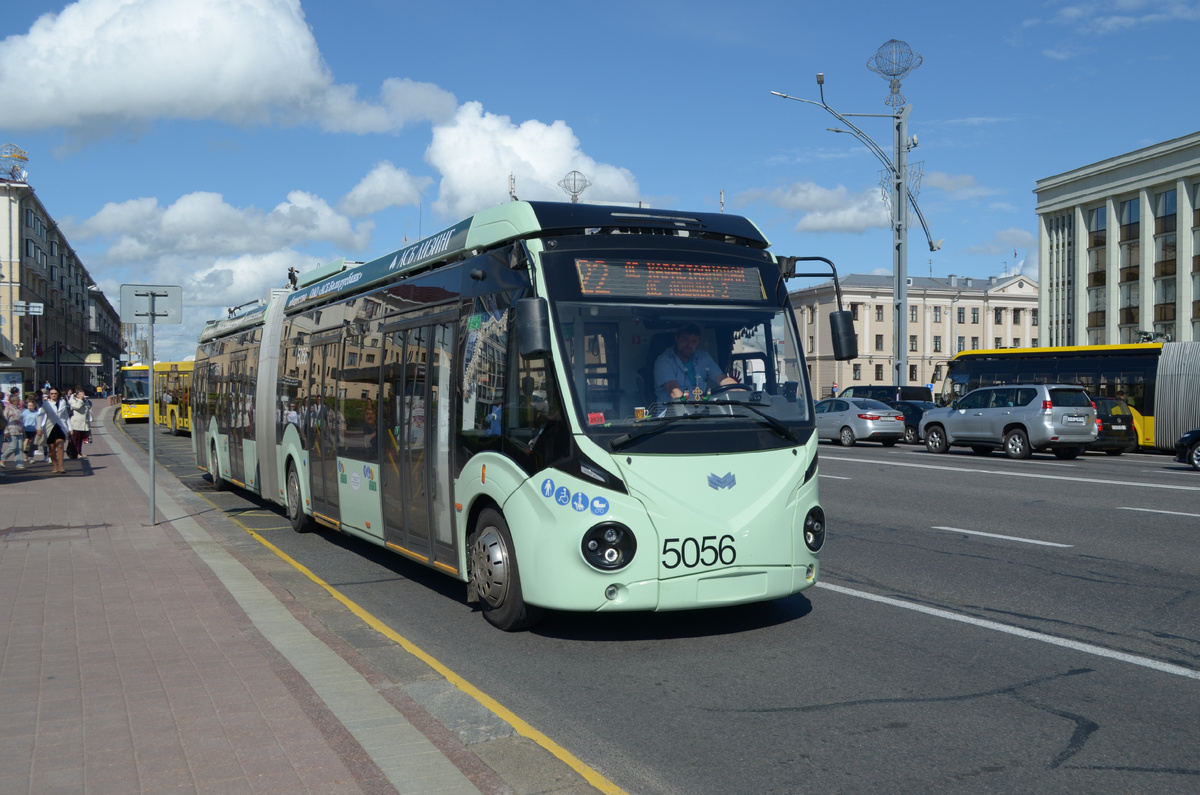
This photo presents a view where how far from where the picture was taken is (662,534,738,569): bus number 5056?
622 cm

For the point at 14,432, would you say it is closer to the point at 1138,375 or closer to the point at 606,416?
the point at 606,416

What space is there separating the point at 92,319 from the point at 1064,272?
13494cm

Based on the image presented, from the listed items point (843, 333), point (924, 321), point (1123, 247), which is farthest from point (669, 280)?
point (924, 321)

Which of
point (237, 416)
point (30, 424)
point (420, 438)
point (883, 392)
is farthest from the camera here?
point (883, 392)

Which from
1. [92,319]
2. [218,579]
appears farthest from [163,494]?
[92,319]

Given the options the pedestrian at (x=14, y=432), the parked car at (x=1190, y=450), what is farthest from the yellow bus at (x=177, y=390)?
the parked car at (x=1190, y=450)

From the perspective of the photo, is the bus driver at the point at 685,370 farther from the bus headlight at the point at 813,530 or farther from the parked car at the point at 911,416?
the parked car at the point at 911,416

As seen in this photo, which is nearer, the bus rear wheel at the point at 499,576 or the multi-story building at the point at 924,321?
the bus rear wheel at the point at 499,576

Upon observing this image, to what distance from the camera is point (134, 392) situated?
57812 millimetres

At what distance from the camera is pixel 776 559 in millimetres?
6520

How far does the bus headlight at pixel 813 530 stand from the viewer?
6.73 meters

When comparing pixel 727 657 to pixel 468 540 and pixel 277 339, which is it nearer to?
pixel 468 540

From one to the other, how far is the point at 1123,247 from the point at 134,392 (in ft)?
195

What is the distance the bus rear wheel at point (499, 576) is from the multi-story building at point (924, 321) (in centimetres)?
9931
